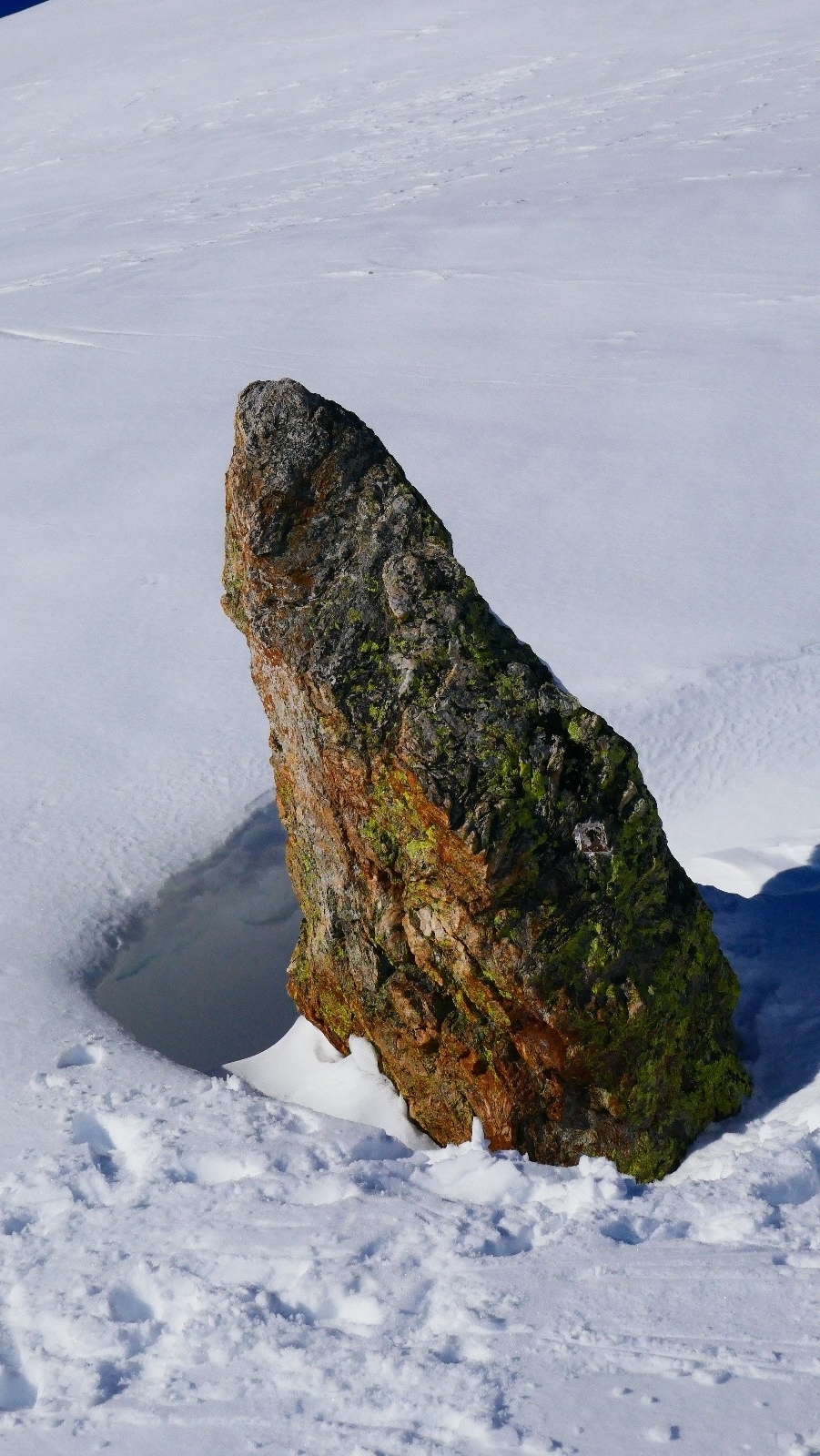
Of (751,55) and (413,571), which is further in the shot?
(751,55)

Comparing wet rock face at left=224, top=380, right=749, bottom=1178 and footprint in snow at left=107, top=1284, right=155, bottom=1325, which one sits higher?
wet rock face at left=224, top=380, right=749, bottom=1178

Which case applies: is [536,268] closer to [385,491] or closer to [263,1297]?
[385,491]

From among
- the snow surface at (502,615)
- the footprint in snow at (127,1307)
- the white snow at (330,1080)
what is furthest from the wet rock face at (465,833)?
the footprint in snow at (127,1307)

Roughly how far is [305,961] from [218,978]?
0.71 m

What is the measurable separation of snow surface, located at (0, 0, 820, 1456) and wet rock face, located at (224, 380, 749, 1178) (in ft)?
0.75

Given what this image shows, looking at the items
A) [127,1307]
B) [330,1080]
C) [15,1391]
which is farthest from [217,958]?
[15,1391]

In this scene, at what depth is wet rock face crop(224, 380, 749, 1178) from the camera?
2.75 meters

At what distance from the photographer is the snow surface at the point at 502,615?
2.12 metres

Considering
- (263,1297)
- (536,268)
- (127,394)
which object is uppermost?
(536,268)

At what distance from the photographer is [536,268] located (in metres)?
9.57

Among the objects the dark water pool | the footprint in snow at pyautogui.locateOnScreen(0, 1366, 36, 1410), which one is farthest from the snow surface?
the dark water pool

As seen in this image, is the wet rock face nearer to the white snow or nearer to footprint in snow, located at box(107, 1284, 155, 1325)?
the white snow

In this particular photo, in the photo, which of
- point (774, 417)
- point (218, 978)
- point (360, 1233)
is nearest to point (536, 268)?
point (774, 417)

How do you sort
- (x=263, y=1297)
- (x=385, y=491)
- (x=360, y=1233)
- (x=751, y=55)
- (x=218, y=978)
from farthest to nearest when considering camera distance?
(x=751, y=55) < (x=218, y=978) < (x=385, y=491) < (x=360, y=1233) < (x=263, y=1297)
